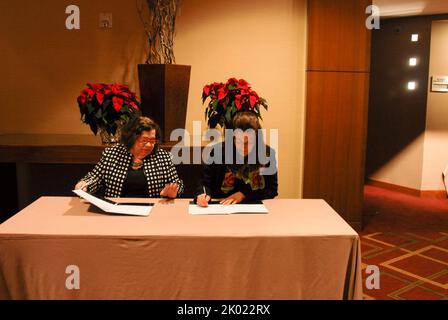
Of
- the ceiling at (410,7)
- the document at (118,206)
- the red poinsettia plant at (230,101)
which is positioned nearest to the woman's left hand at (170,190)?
the document at (118,206)

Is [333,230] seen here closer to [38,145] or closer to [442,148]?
[38,145]

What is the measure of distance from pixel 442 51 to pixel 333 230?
4206mm

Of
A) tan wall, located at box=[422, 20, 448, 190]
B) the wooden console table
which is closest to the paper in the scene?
the wooden console table

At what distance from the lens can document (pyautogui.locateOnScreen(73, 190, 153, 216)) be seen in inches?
82.0

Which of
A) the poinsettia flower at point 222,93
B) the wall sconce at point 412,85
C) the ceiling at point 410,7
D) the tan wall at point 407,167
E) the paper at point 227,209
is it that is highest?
the ceiling at point 410,7

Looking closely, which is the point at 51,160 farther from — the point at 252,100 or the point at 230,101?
the point at 252,100

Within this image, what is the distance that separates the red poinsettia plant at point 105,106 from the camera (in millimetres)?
3021

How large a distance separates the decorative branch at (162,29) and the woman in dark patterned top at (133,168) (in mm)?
1042

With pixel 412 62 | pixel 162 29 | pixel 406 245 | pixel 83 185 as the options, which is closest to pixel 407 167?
pixel 412 62

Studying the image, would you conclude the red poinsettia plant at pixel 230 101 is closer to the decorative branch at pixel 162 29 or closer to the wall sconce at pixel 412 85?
the decorative branch at pixel 162 29

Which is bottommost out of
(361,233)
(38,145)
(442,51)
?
(361,233)
